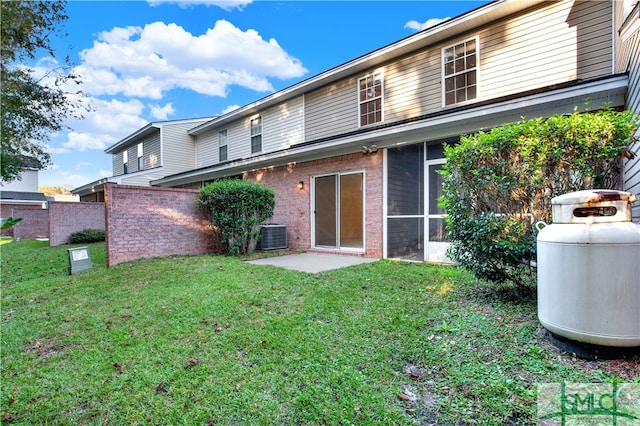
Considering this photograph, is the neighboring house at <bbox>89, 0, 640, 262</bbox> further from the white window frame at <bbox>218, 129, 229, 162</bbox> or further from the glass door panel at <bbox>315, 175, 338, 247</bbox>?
the white window frame at <bbox>218, 129, 229, 162</bbox>

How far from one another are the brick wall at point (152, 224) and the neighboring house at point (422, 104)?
2.85m

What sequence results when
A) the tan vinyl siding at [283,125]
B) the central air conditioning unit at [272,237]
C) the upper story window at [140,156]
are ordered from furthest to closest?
the upper story window at [140,156] → the tan vinyl siding at [283,125] → the central air conditioning unit at [272,237]

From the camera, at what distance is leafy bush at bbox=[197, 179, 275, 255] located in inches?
327

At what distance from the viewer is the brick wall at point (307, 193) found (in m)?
7.91

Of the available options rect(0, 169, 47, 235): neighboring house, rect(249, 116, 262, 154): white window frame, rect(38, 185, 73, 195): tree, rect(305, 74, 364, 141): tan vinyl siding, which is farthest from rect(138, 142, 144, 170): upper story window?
rect(38, 185, 73, 195): tree

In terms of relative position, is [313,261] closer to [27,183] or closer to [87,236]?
[87,236]

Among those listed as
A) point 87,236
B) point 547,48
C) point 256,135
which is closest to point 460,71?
point 547,48

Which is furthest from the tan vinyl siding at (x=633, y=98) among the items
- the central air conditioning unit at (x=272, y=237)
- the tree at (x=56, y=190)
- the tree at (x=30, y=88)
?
the tree at (x=56, y=190)

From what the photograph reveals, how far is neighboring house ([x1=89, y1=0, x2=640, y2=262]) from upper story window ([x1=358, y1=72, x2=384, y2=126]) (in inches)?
1.5

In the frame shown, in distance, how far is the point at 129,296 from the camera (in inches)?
184

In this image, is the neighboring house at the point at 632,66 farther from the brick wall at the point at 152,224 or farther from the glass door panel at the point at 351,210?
the brick wall at the point at 152,224

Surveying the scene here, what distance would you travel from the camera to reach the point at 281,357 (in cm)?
272

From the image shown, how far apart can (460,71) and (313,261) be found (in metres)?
6.14

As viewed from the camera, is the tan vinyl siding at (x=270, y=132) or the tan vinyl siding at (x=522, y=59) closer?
the tan vinyl siding at (x=522, y=59)
